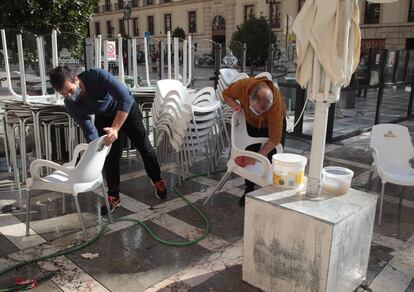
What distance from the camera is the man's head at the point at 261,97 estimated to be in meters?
3.40

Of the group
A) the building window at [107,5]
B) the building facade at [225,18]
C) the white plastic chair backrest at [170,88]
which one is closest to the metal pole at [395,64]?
the white plastic chair backrest at [170,88]

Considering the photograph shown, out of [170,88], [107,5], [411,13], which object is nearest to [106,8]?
[107,5]

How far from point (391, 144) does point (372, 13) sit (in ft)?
87.2

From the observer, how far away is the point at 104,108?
368 cm

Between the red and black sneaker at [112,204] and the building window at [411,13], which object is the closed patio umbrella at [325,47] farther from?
the building window at [411,13]

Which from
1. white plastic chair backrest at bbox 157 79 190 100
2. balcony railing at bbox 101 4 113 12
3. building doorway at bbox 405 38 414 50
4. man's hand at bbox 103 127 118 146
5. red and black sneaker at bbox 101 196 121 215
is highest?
balcony railing at bbox 101 4 113 12

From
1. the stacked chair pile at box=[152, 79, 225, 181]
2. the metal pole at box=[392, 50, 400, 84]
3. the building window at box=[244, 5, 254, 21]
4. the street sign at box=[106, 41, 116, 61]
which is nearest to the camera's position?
the stacked chair pile at box=[152, 79, 225, 181]

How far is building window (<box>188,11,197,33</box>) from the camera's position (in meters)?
40.1

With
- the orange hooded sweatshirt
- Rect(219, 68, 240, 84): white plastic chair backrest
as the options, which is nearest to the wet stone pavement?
the orange hooded sweatshirt

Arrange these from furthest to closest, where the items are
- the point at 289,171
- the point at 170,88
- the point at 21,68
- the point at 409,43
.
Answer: the point at 409,43 → the point at 170,88 → the point at 21,68 → the point at 289,171

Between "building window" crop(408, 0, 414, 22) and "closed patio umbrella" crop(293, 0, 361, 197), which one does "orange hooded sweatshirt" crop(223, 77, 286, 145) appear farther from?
"building window" crop(408, 0, 414, 22)

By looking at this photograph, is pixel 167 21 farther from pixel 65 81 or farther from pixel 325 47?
pixel 325 47

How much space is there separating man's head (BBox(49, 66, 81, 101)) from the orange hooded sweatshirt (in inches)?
57.1

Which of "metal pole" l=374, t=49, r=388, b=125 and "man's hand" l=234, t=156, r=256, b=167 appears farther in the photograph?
Answer: "metal pole" l=374, t=49, r=388, b=125
